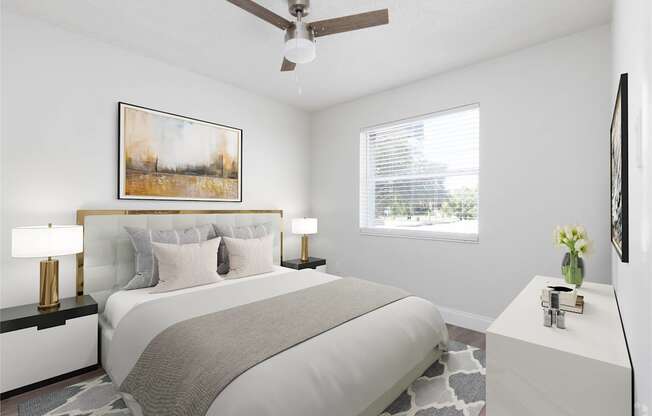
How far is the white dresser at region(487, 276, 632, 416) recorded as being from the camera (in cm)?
109

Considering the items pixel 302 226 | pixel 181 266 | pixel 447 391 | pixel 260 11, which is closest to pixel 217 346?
pixel 181 266

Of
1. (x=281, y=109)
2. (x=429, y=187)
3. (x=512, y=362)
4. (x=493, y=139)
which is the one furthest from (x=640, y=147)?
(x=281, y=109)

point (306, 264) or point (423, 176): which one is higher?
point (423, 176)

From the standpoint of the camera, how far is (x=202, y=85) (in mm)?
3357

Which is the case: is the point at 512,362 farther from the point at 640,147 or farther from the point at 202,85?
the point at 202,85

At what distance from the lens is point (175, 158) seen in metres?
3.15

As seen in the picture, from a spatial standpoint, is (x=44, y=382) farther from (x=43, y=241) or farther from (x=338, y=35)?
(x=338, y=35)

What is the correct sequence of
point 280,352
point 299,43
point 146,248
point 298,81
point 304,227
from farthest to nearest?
point 304,227, point 298,81, point 146,248, point 299,43, point 280,352

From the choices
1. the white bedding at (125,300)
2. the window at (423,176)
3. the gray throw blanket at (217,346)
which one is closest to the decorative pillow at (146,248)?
the white bedding at (125,300)

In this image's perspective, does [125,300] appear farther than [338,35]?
No

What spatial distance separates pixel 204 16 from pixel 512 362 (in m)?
2.85

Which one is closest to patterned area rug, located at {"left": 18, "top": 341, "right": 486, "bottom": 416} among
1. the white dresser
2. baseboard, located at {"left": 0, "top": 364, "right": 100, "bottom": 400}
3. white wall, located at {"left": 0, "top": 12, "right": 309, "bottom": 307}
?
baseboard, located at {"left": 0, "top": 364, "right": 100, "bottom": 400}

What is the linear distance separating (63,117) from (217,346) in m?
2.34

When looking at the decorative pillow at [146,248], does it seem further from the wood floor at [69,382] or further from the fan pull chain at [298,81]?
the fan pull chain at [298,81]
